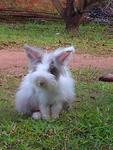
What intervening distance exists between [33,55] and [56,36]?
9595mm

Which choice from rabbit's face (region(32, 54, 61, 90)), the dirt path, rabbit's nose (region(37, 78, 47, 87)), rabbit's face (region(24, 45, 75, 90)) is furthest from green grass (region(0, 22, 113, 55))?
rabbit's nose (region(37, 78, 47, 87))

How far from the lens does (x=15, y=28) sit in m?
17.2

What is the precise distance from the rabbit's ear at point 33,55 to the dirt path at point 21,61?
11.3 feet

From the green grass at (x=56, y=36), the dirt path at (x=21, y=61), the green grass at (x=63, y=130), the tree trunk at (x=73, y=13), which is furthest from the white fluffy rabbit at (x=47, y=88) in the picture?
the tree trunk at (x=73, y=13)

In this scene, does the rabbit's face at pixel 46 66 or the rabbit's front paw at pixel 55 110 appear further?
the rabbit's front paw at pixel 55 110

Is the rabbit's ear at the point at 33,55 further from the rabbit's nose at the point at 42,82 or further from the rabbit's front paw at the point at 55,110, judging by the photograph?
the rabbit's front paw at the point at 55,110

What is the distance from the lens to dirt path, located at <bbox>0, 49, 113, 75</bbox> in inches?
389

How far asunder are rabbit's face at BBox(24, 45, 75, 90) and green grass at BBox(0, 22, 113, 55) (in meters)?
6.74

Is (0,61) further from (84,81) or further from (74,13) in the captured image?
(74,13)

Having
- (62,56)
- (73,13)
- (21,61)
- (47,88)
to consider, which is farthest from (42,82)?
(73,13)

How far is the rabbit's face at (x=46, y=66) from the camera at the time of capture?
5.36m

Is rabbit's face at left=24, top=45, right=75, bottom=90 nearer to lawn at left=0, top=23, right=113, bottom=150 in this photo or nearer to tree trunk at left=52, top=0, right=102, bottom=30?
lawn at left=0, top=23, right=113, bottom=150

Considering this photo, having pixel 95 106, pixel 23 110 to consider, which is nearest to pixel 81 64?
pixel 95 106

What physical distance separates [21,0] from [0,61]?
9.73 m
